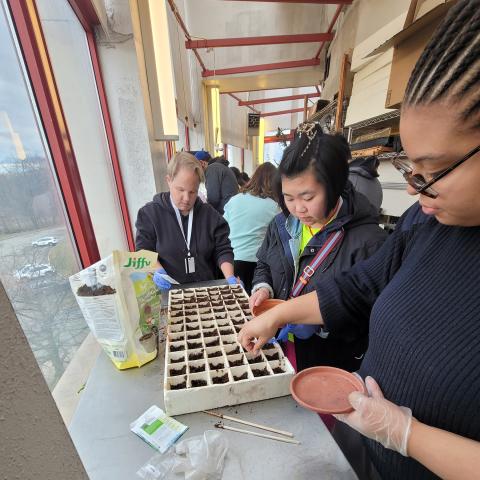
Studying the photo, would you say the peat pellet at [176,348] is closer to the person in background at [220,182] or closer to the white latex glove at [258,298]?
the white latex glove at [258,298]

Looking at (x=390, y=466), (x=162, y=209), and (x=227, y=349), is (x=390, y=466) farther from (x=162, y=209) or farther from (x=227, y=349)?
(x=162, y=209)

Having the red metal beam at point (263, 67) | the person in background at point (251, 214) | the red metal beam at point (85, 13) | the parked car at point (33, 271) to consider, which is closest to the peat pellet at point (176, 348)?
the parked car at point (33, 271)

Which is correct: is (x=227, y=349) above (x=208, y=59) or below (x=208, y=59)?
below

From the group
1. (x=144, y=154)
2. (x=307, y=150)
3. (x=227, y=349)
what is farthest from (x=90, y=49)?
(x=227, y=349)

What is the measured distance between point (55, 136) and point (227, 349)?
50.7 inches

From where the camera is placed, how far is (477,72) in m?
0.40

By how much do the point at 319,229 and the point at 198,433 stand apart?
812 mm

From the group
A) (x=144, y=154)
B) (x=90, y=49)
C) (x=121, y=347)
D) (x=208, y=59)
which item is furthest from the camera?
(x=208, y=59)

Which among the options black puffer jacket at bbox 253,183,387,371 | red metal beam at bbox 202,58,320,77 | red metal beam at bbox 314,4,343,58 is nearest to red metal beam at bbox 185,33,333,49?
red metal beam at bbox 314,4,343,58

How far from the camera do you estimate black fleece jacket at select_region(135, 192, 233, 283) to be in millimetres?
1575

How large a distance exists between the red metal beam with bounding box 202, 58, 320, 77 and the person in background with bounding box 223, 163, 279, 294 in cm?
441

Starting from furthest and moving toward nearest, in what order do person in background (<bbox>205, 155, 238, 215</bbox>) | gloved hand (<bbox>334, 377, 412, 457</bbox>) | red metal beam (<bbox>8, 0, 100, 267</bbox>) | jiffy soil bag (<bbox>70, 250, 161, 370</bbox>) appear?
person in background (<bbox>205, 155, 238, 215</bbox>), red metal beam (<bbox>8, 0, 100, 267</bbox>), jiffy soil bag (<bbox>70, 250, 161, 370</bbox>), gloved hand (<bbox>334, 377, 412, 457</bbox>)

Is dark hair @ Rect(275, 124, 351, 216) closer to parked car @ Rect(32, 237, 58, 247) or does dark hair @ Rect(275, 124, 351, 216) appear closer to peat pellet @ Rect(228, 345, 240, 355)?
peat pellet @ Rect(228, 345, 240, 355)

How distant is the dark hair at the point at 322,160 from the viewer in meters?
0.99
